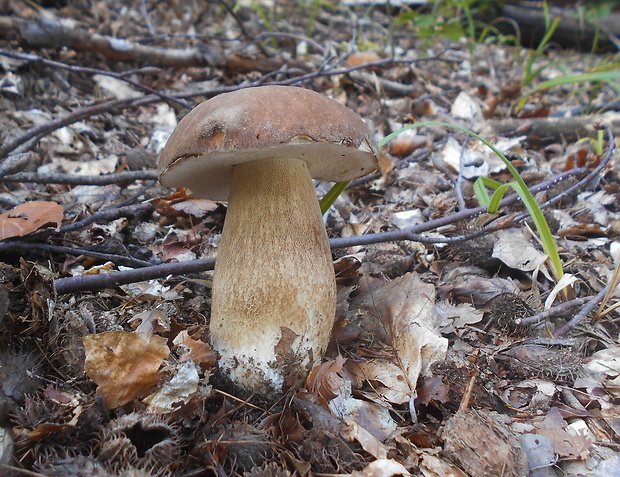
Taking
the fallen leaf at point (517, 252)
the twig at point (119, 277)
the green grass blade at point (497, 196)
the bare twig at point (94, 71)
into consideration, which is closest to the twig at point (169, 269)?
the twig at point (119, 277)

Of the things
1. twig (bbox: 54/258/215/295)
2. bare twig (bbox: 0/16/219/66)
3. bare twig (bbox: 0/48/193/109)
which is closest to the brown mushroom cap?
twig (bbox: 54/258/215/295)

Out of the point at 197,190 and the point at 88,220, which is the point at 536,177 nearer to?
the point at 197,190

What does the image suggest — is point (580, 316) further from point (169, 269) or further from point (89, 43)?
point (89, 43)

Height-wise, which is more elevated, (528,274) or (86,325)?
(86,325)

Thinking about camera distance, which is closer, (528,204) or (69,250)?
(528,204)

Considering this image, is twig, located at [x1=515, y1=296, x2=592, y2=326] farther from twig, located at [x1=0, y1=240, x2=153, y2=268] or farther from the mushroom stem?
twig, located at [x1=0, y1=240, x2=153, y2=268]

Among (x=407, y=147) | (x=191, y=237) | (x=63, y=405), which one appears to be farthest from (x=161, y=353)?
(x=407, y=147)

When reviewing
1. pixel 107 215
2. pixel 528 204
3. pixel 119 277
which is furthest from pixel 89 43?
pixel 528 204
